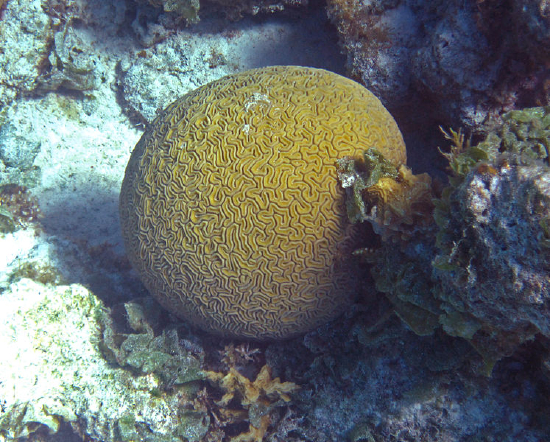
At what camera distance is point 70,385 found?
176 inches

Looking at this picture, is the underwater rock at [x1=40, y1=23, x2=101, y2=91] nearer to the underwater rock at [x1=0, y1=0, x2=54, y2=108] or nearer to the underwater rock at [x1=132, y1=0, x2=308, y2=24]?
the underwater rock at [x1=0, y1=0, x2=54, y2=108]

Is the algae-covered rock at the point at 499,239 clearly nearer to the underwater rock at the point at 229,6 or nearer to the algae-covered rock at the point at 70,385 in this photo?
the algae-covered rock at the point at 70,385

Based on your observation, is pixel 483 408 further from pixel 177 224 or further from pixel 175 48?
pixel 175 48

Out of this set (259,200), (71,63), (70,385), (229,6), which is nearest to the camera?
(259,200)

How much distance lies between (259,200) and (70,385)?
3.63 meters

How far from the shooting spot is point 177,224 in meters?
3.55

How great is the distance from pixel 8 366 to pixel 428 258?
16.8 feet

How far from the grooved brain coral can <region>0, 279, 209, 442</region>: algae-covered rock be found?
1424mm

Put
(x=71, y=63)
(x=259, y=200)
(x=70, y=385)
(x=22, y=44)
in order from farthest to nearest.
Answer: (x=71, y=63) < (x=22, y=44) < (x=70, y=385) < (x=259, y=200)

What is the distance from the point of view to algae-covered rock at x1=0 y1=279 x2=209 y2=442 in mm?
4230

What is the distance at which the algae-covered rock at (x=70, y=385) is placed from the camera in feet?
13.9

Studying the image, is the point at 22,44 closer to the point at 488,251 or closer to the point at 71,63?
the point at 71,63

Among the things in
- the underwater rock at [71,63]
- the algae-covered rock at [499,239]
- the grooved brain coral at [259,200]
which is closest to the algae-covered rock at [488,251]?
the algae-covered rock at [499,239]

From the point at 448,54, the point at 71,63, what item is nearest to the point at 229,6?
the point at 71,63
